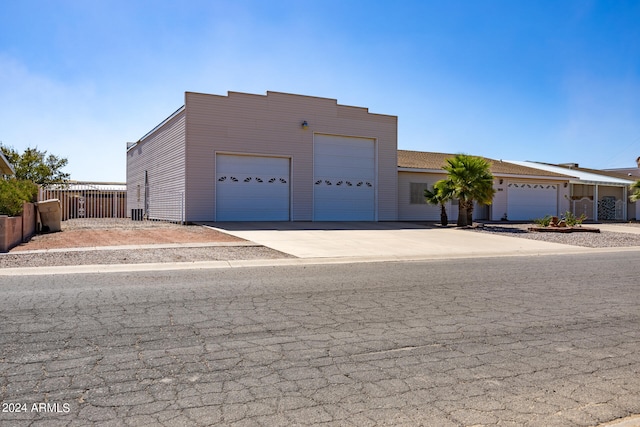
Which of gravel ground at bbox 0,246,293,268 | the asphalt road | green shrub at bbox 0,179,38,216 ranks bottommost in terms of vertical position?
the asphalt road

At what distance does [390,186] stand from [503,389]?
25.2 meters

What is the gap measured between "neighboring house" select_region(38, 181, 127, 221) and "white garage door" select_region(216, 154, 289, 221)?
12.8m

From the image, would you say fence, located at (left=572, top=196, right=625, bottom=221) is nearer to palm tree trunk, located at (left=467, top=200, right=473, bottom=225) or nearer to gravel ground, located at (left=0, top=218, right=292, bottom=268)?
palm tree trunk, located at (left=467, top=200, right=473, bottom=225)

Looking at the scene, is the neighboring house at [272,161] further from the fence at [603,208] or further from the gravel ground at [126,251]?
the fence at [603,208]

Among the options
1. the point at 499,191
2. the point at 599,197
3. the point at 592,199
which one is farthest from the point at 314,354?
the point at 599,197

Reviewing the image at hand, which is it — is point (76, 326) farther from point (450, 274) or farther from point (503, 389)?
point (450, 274)

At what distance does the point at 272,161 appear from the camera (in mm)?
25500

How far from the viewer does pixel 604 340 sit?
5367 millimetres

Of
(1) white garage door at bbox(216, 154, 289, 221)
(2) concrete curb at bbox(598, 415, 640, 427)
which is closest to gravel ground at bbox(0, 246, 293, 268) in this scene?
(2) concrete curb at bbox(598, 415, 640, 427)

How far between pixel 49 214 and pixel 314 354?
17.7m

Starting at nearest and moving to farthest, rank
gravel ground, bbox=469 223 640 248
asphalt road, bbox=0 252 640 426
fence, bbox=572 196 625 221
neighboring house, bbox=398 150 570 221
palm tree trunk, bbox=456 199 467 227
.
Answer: asphalt road, bbox=0 252 640 426 < gravel ground, bbox=469 223 640 248 < palm tree trunk, bbox=456 199 467 227 < neighboring house, bbox=398 150 570 221 < fence, bbox=572 196 625 221

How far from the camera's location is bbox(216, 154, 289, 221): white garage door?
959 inches

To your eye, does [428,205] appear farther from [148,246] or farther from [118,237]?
[148,246]

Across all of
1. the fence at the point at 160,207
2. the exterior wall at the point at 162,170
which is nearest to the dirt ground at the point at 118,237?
the fence at the point at 160,207
